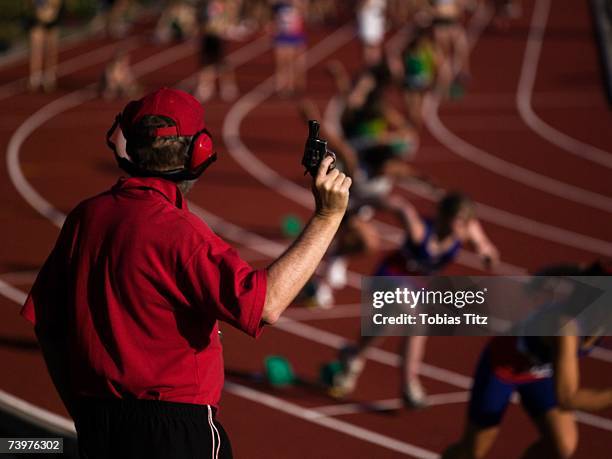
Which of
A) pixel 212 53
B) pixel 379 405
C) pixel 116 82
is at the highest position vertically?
pixel 212 53

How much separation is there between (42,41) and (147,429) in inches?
654

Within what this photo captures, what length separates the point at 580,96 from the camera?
17812 mm

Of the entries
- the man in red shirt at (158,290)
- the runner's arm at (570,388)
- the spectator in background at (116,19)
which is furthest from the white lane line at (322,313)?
the spectator in background at (116,19)

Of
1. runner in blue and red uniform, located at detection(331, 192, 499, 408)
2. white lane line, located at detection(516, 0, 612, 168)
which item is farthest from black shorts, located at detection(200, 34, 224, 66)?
runner in blue and red uniform, located at detection(331, 192, 499, 408)

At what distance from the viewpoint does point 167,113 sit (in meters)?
2.83

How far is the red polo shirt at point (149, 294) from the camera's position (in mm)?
2613

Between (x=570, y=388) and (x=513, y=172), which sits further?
(x=513, y=172)

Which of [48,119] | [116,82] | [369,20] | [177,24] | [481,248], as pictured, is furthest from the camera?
[177,24]

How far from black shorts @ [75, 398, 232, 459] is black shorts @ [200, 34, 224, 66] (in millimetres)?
14451

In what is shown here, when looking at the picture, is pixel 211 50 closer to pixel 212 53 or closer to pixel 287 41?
pixel 212 53

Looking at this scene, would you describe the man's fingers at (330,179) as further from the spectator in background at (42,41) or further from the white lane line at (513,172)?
the spectator in background at (42,41)

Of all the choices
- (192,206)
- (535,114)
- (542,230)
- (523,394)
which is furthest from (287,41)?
(523,394)

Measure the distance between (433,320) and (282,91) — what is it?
1086 centimetres

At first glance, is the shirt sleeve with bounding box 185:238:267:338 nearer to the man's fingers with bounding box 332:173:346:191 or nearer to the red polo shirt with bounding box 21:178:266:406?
the red polo shirt with bounding box 21:178:266:406
